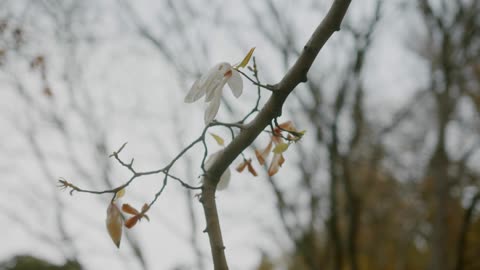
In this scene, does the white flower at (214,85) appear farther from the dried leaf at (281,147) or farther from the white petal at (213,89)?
the dried leaf at (281,147)

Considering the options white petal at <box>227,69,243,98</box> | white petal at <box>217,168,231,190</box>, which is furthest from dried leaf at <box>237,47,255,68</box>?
white petal at <box>217,168,231,190</box>

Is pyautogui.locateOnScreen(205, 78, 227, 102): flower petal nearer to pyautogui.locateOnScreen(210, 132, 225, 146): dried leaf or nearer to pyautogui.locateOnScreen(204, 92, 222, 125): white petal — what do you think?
pyautogui.locateOnScreen(204, 92, 222, 125): white petal

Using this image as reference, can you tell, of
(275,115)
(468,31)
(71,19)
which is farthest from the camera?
(71,19)

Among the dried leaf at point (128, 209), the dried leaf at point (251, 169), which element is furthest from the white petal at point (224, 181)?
the dried leaf at point (128, 209)

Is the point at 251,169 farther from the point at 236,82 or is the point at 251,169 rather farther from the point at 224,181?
the point at 236,82

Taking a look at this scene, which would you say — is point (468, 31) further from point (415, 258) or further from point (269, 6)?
point (415, 258)

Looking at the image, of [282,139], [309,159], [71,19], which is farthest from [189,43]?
[282,139]

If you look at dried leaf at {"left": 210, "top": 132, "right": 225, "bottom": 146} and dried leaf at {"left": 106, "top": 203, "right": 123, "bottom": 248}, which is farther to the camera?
dried leaf at {"left": 210, "top": 132, "right": 225, "bottom": 146}
